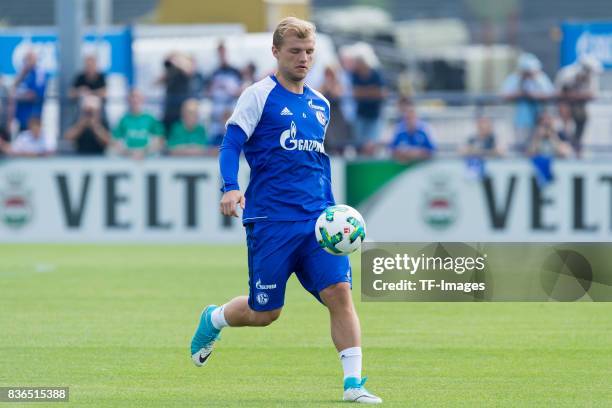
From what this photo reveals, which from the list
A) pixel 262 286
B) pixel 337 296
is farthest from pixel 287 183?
pixel 337 296

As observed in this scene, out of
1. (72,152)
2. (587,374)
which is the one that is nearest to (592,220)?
(72,152)

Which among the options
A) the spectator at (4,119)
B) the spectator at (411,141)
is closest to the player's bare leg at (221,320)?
the spectator at (411,141)

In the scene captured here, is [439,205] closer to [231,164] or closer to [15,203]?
[15,203]

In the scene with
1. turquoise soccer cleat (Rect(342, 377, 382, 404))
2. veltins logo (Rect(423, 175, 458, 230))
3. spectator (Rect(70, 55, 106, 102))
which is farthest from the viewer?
spectator (Rect(70, 55, 106, 102))

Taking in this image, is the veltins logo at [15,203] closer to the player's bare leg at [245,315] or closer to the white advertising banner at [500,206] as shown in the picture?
the white advertising banner at [500,206]

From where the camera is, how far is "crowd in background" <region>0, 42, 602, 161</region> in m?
22.3

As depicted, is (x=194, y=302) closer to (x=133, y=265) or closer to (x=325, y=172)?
(x=133, y=265)

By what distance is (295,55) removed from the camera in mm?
9117

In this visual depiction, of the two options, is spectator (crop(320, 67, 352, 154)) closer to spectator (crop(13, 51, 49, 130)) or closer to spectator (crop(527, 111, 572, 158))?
spectator (crop(527, 111, 572, 158))

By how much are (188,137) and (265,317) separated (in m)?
13.6

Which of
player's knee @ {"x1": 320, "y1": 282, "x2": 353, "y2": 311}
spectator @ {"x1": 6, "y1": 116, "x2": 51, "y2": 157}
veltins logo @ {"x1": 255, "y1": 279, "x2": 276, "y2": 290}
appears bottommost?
player's knee @ {"x1": 320, "y1": 282, "x2": 353, "y2": 311}

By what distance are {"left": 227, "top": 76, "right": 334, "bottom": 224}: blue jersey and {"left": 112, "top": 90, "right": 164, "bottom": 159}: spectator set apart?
13.5 meters

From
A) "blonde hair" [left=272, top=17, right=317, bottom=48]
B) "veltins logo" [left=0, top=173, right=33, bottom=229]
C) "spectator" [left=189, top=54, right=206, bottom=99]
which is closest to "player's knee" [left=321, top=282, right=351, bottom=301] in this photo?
"blonde hair" [left=272, top=17, right=317, bottom=48]

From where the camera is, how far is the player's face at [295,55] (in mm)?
9086
